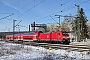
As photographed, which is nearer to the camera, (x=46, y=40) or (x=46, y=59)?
(x=46, y=59)

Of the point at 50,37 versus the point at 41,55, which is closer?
the point at 41,55

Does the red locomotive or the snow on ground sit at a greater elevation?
the red locomotive

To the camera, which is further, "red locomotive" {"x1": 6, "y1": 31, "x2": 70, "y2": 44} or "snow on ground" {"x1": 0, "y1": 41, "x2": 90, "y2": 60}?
"red locomotive" {"x1": 6, "y1": 31, "x2": 70, "y2": 44}

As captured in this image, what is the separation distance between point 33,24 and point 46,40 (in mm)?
24185

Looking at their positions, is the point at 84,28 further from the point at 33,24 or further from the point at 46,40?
the point at 46,40

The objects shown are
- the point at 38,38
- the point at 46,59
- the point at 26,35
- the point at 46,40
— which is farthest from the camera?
the point at 26,35

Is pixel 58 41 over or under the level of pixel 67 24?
under

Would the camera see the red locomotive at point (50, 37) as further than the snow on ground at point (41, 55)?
Yes

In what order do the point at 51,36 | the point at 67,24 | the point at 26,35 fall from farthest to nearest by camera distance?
the point at 67,24 → the point at 26,35 → the point at 51,36

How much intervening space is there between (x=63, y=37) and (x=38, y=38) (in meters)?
12.3

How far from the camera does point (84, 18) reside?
7969cm

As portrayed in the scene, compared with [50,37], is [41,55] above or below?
below

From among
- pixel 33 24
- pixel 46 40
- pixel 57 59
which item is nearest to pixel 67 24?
pixel 33 24

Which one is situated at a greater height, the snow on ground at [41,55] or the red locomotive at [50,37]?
the red locomotive at [50,37]
